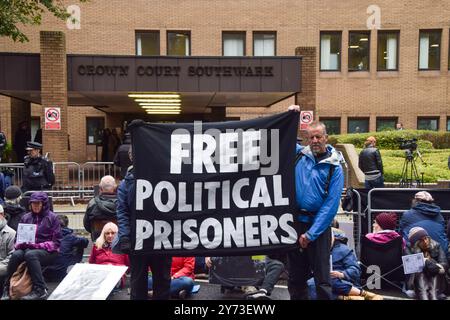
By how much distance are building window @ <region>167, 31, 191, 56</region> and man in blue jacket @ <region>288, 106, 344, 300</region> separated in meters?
22.7

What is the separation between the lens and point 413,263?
6172 mm

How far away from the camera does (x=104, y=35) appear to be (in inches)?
1046

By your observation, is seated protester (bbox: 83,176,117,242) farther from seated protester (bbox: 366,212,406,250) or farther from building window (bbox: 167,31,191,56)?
building window (bbox: 167,31,191,56)

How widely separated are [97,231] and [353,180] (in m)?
10.0

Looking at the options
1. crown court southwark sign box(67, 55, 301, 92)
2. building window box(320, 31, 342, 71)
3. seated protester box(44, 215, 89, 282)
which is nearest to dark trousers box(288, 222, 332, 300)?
seated protester box(44, 215, 89, 282)

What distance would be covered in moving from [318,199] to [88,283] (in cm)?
253

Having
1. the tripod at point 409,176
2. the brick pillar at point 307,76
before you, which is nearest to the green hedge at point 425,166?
the tripod at point 409,176

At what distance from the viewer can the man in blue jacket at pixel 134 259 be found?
16.1 ft

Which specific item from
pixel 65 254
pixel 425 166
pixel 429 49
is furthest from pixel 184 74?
pixel 429 49

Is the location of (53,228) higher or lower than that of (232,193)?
lower

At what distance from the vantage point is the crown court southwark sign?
51.2 feet

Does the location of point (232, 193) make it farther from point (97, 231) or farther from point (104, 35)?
point (104, 35)

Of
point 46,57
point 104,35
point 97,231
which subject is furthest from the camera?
point 104,35

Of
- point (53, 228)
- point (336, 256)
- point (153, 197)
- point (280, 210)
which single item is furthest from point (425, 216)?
point (53, 228)
